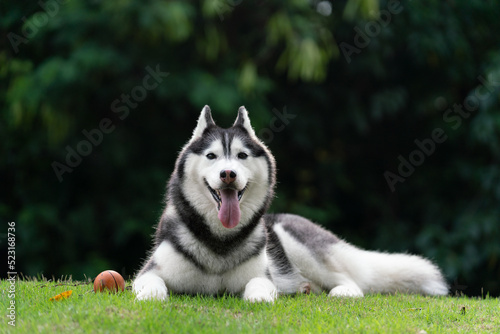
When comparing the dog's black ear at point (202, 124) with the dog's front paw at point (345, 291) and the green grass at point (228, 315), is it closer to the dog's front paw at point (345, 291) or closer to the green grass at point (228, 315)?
the green grass at point (228, 315)

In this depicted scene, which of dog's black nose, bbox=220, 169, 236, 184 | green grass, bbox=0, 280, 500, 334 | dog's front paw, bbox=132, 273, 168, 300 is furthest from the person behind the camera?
dog's black nose, bbox=220, 169, 236, 184

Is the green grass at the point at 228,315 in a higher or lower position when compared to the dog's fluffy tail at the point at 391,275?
higher

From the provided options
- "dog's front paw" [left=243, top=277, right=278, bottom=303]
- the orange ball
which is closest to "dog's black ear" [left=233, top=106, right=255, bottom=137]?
"dog's front paw" [left=243, top=277, right=278, bottom=303]

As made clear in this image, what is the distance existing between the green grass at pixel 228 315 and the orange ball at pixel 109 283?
0.10 m

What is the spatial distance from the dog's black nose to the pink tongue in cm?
15

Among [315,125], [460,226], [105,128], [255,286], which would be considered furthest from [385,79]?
[255,286]

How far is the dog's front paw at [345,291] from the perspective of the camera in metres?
5.23

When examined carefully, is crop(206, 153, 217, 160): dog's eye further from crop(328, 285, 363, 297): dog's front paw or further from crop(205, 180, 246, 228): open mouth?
crop(328, 285, 363, 297): dog's front paw

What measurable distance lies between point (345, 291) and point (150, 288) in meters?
1.91

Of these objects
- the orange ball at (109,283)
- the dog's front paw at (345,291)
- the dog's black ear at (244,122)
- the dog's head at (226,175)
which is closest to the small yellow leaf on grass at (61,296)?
the orange ball at (109,283)

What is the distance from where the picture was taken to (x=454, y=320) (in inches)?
165

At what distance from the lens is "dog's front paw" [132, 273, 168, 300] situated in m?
4.15

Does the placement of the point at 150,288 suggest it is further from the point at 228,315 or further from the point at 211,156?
the point at 211,156

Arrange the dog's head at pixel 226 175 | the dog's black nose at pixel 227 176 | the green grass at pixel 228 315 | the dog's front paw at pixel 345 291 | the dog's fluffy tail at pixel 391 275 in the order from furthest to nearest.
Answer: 1. the dog's fluffy tail at pixel 391 275
2. the dog's front paw at pixel 345 291
3. the dog's head at pixel 226 175
4. the dog's black nose at pixel 227 176
5. the green grass at pixel 228 315
